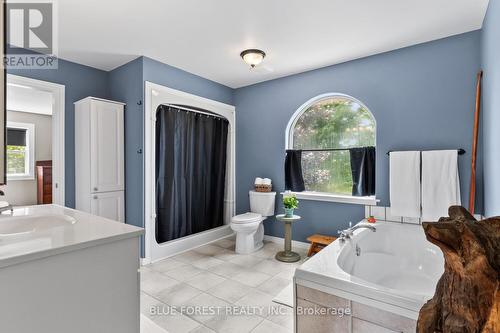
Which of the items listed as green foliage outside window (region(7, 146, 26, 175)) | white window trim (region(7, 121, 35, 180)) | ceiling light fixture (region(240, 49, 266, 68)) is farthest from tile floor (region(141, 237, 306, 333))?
green foliage outside window (region(7, 146, 26, 175))

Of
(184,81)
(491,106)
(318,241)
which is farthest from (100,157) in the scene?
(491,106)

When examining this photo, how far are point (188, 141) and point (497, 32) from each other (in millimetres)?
3230

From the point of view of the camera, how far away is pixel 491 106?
2.03 metres

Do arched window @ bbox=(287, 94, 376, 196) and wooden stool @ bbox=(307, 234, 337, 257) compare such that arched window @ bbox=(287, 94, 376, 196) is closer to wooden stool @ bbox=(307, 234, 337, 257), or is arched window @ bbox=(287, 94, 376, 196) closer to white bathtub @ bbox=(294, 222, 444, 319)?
wooden stool @ bbox=(307, 234, 337, 257)

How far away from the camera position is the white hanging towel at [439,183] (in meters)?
2.49

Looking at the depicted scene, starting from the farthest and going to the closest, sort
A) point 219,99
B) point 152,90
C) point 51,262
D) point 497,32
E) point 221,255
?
point 219,99 → point 221,255 → point 152,90 → point 497,32 → point 51,262

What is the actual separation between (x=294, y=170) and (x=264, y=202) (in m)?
0.62

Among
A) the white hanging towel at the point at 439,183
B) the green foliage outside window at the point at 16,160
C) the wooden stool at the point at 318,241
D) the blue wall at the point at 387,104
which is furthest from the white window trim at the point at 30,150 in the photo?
the white hanging towel at the point at 439,183

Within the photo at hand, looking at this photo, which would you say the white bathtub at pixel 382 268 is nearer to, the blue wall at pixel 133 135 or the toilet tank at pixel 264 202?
the toilet tank at pixel 264 202

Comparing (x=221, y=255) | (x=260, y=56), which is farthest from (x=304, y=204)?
(x=260, y=56)

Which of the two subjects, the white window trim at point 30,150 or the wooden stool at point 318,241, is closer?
the wooden stool at point 318,241

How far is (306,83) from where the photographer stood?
355cm

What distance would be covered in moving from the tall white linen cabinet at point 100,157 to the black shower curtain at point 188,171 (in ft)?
1.54

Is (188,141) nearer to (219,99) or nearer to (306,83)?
(219,99)
